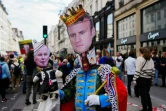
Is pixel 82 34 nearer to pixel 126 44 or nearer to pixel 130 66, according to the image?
pixel 130 66

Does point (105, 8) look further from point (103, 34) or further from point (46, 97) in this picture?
point (46, 97)

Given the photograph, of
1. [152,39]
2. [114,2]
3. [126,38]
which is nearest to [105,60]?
[152,39]

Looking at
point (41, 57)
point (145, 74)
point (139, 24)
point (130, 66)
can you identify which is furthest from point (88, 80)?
point (139, 24)

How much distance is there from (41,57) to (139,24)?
22.5 metres

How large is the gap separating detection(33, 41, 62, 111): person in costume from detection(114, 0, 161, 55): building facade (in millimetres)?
16292

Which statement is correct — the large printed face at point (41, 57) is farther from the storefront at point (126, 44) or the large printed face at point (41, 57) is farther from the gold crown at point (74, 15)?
the storefront at point (126, 44)

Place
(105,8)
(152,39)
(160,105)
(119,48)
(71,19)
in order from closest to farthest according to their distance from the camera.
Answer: (71,19) → (160,105) → (152,39) → (119,48) → (105,8)

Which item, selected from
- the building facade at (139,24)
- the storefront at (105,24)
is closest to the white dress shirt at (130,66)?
the building facade at (139,24)

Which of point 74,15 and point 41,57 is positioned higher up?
point 74,15

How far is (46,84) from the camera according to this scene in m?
3.72

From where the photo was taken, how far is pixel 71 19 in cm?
321

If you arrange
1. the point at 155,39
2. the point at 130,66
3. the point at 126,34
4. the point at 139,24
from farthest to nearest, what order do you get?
1. the point at 126,34
2. the point at 139,24
3. the point at 155,39
4. the point at 130,66

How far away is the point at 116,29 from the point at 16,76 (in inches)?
770

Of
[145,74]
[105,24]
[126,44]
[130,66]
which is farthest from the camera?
[105,24]
